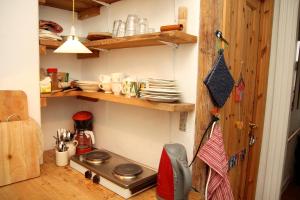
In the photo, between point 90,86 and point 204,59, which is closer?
point 204,59

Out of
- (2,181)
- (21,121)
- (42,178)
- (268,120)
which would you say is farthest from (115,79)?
(268,120)

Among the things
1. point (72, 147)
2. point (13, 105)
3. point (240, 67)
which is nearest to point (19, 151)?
point (13, 105)

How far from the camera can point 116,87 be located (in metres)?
1.45

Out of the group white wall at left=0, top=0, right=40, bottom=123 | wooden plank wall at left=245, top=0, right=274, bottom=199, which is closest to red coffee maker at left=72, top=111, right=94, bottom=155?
white wall at left=0, top=0, right=40, bottom=123

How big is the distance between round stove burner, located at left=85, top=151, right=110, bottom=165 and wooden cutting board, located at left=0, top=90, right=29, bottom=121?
0.47 metres

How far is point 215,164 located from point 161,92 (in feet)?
1.56

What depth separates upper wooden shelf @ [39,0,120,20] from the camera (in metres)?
1.67

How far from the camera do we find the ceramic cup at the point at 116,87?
1434 millimetres

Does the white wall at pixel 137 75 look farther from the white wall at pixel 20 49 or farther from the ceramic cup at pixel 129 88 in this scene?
the white wall at pixel 20 49

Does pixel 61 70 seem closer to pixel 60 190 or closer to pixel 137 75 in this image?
pixel 137 75

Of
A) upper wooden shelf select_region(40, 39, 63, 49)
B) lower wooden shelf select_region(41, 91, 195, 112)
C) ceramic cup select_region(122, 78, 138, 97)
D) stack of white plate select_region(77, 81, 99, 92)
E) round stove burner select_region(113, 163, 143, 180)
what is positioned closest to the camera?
lower wooden shelf select_region(41, 91, 195, 112)

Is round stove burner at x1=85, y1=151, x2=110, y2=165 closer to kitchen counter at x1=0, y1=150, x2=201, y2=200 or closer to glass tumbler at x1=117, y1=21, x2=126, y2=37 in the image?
kitchen counter at x1=0, y1=150, x2=201, y2=200

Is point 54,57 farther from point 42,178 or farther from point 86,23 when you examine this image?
point 42,178

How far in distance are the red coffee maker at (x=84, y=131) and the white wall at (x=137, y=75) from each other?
0.07m
